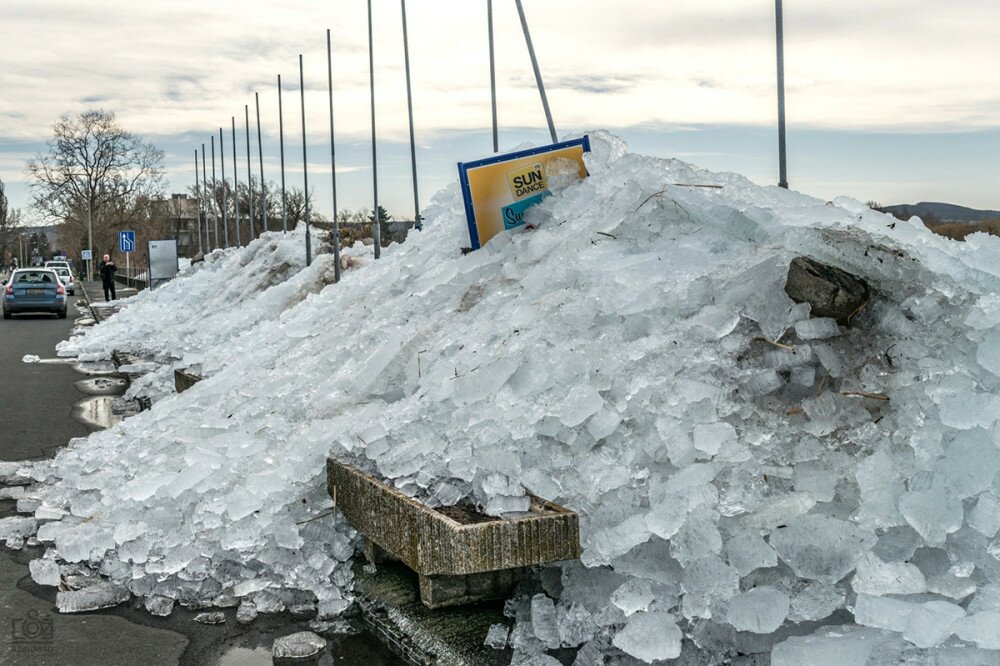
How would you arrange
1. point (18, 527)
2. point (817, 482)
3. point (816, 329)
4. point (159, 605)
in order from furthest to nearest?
point (18, 527) < point (159, 605) < point (816, 329) < point (817, 482)

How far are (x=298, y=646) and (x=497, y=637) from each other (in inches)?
34.5

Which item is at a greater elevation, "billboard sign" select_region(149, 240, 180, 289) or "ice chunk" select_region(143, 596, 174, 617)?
"billboard sign" select_region(149, 240, 180, 289)

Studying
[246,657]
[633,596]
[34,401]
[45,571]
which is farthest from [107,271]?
[633,596]

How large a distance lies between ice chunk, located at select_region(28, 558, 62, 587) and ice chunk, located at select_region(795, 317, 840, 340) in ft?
12.6

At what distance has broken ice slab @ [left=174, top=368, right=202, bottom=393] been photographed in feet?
29.4

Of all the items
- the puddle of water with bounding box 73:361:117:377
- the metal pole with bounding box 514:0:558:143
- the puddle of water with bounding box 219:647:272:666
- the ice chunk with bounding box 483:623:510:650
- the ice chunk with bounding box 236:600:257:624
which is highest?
the metal pole with bounding box 514:0:558:143

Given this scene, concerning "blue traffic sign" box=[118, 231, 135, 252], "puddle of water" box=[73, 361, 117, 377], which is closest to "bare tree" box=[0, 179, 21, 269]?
"blue traffic sign" box=[118, 231, 135, 252]

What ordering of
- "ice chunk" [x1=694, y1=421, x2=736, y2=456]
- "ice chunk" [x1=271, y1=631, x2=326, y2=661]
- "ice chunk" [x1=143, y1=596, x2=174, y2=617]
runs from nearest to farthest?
"ice chunk" [x1=694, y1=421, x2=736, y2=456] → "ice chunk" [x1=271, y1=631, x2=326, y2=661] → "ice chunk" [x1=143, y1=596, x2=174, y2=617]

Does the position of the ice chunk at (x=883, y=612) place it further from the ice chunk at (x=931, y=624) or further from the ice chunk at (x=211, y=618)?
the ice chunk at (x=211, y=618)

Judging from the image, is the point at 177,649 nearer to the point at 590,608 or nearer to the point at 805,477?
the point at 590,608

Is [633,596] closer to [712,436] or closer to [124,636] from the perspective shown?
[712,436]

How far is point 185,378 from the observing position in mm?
9172

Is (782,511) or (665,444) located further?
(665,444)

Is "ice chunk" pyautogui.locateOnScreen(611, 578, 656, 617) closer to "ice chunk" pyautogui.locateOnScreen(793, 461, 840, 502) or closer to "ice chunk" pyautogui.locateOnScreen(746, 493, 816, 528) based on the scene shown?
"ice chunk" pyautogui.locateOnScreen(746, 493, 816, 528)
